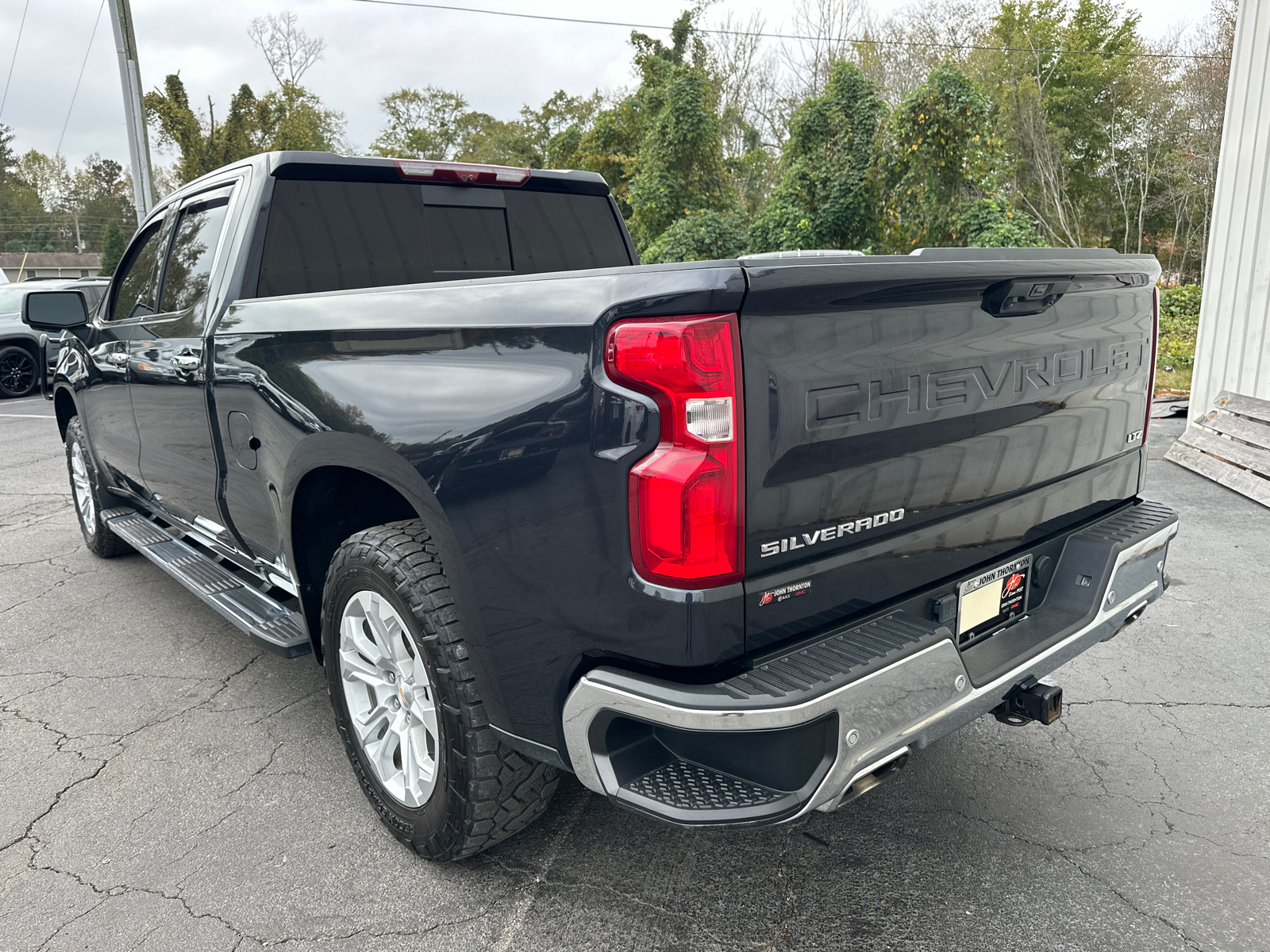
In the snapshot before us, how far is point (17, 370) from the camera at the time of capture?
14.2 metres

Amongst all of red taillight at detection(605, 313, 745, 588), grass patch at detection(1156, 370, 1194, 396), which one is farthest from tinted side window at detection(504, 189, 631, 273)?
grass patch at detection(1156, 370, 1194, 396)

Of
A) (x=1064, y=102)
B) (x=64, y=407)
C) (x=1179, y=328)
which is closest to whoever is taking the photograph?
(x=64, y=407)

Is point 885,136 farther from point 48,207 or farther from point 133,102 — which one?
point 48,207

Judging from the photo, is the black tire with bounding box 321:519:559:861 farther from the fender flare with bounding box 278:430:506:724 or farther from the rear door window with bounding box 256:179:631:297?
the rear door window with bounding box 256:179:631:297

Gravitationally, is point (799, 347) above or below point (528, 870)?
above

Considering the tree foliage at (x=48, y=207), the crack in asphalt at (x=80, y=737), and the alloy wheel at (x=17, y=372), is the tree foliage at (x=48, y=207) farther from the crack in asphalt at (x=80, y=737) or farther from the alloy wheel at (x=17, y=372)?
the crack in asphalt at (x=80, y=737)

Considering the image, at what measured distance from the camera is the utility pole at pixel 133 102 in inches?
643

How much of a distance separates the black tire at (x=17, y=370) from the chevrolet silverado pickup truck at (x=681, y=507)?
13576mm

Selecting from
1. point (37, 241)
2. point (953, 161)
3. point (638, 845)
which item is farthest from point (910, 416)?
point (37, 241)

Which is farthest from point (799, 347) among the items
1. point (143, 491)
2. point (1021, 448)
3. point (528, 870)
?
point (143, 491)

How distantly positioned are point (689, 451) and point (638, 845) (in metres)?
1.42

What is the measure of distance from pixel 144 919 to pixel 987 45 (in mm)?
42432

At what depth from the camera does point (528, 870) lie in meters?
2.45

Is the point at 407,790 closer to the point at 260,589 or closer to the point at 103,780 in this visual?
the point at 103,780
